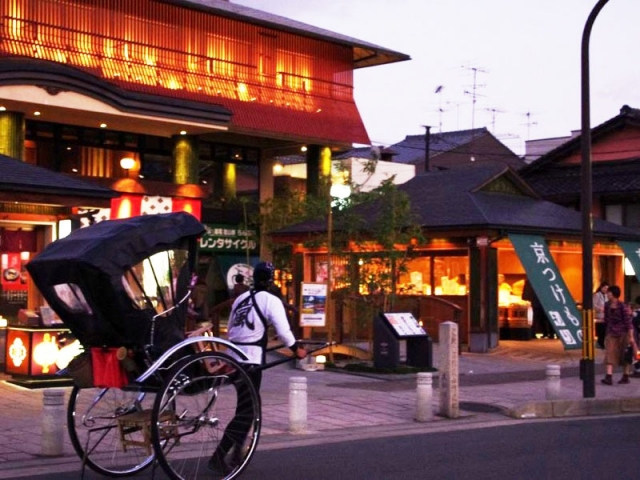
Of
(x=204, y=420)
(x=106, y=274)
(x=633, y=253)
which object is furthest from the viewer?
(x=633, y=253)

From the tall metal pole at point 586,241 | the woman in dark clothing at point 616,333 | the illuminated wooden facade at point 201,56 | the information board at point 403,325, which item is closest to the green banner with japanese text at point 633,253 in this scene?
the woman in dark clothing at point 616,333

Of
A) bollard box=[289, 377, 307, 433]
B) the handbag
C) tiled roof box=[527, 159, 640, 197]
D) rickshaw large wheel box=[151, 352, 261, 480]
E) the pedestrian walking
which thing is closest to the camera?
rickshaw large wheel box=[151, 352, 261, 480]

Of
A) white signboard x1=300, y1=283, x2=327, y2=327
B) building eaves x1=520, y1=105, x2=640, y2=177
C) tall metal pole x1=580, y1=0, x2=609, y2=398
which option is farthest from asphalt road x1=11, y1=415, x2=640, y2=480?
building eaves x1=520, y1=105, x2=640, y2=177

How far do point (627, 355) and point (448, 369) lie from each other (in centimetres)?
611

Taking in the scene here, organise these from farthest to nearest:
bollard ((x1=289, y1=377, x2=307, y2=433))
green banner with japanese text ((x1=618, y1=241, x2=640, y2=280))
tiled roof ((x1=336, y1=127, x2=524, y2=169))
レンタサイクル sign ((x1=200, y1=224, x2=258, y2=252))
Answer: tiled roof ((x1=336, y1=127, x2=524, y2=169)), レンタサイクル sign ((x1=200, y1=224, x2=258, y2=252)), green banner with japanese text ((x1=618, y1=241, x2=640, y2=280)), bollard ((x1=289, y1=377, x2=307, y2=433))

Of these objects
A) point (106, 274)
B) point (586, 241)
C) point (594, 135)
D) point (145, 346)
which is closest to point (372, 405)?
point (586, 241)

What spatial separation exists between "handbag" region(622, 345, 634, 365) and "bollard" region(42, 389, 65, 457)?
1172 cm

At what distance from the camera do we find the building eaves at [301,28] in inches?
1257

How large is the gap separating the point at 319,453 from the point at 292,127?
22958mm

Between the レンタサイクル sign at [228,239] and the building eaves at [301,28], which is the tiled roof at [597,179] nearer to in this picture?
the building eaves at [301,28]

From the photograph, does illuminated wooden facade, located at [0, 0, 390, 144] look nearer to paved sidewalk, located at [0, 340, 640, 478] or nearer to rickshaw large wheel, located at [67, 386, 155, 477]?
paved sidewalk, located at [0, 340, 640, 478]

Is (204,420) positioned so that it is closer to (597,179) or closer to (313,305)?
(313,305)

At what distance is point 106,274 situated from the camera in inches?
332

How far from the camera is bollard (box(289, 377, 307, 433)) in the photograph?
12.6 metres
